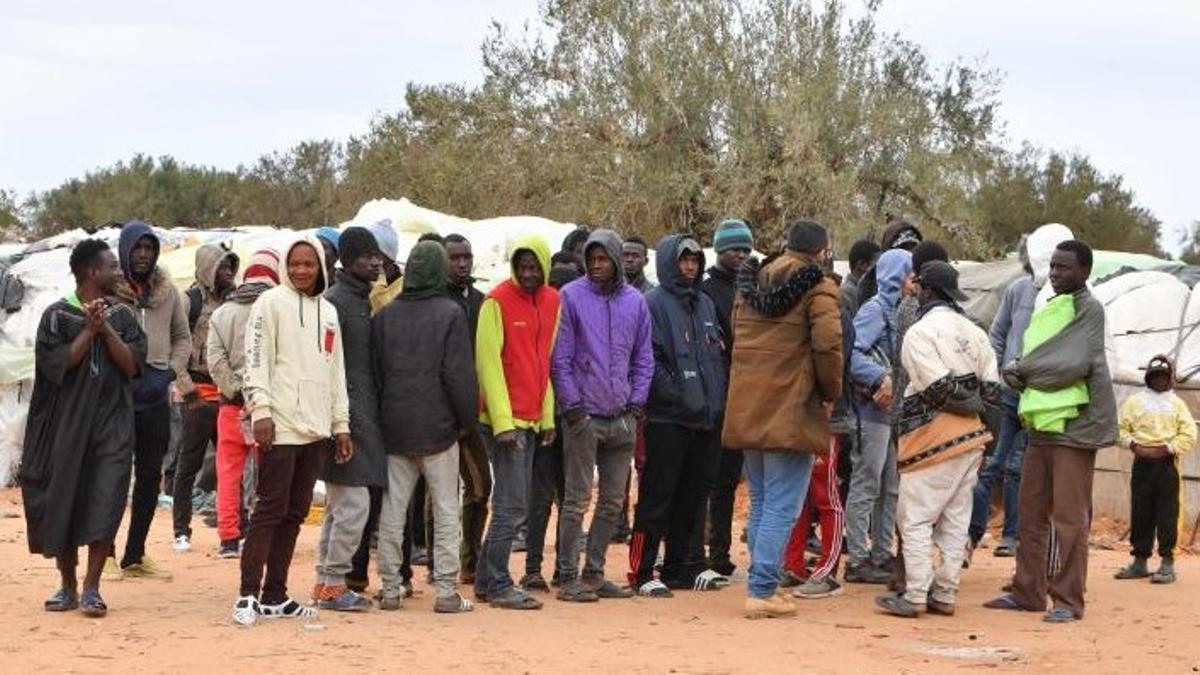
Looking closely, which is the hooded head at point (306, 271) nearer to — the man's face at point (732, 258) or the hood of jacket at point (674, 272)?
the hood of jacket at point (674, 272)

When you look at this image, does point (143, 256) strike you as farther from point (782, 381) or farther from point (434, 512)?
point (782, 381)

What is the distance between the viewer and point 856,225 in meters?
26.4

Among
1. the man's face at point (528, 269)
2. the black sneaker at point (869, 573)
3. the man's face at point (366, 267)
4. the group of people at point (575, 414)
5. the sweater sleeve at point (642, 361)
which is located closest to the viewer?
the group of people at point (575, 414)

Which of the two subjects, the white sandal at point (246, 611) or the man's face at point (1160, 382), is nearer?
the white sandal at point (246, 611)

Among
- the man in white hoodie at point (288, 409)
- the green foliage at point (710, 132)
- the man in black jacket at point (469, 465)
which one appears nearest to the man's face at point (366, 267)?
the man in white hoodie at point (288, 409)

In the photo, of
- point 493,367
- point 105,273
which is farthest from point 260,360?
point 493,367

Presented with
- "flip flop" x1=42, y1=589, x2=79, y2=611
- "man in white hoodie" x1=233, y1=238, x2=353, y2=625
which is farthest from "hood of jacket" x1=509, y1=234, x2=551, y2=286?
"flip flop" x1=42, y1=589, x2=79, y2=611

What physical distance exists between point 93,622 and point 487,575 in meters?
2.01

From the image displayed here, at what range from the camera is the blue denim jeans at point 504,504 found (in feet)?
31.0

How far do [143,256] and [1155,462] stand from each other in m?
6.41

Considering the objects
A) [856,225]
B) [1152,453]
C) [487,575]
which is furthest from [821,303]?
[856,225]

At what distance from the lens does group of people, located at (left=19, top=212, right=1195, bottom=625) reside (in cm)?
885

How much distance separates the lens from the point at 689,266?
33.6 ft

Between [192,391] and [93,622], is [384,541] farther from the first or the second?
[192,391]
